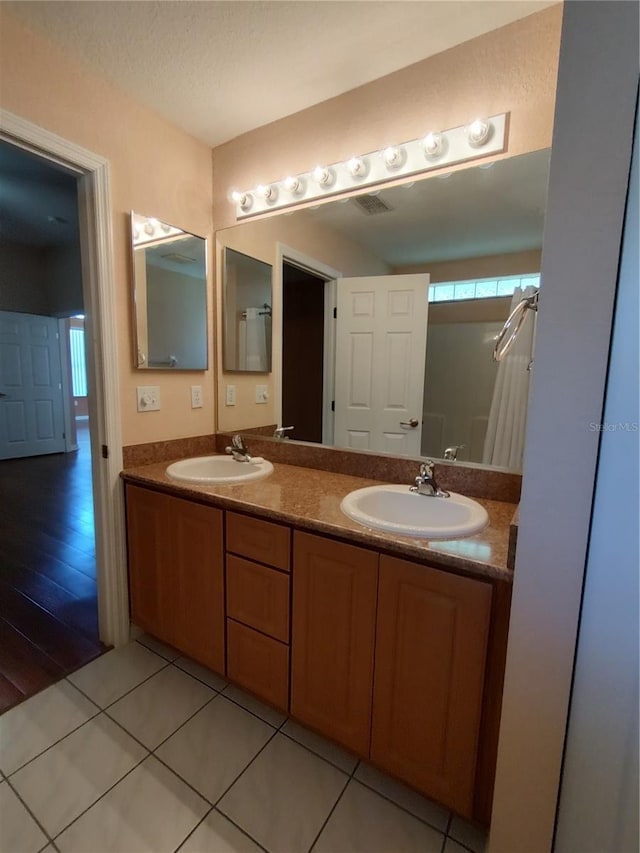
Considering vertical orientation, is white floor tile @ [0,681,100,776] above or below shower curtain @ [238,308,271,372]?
below

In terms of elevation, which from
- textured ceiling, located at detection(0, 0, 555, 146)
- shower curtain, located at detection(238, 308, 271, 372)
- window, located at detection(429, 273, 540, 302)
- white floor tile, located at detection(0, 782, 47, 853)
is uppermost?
textured ceiling, located at detection(0, 0, 555, 146)

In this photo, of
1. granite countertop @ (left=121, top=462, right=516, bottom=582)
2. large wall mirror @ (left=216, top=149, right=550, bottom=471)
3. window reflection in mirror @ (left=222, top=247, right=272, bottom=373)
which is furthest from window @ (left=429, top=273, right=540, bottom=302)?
window reflection in mirror @ (left=222, top=247, right=272, bottom=373)

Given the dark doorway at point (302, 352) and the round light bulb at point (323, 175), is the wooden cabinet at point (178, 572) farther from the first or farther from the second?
the round light bulb at point (323, 175)

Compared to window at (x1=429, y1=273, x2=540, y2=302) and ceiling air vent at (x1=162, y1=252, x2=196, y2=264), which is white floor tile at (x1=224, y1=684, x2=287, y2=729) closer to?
window at (x1=429, y1=273, x2=540, y2=302)

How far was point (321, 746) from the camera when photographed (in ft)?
4.19

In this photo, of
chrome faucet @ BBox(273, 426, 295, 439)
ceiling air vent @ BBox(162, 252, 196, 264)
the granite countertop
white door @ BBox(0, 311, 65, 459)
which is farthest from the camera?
white door @ BBox(0, 311, 65, 459)

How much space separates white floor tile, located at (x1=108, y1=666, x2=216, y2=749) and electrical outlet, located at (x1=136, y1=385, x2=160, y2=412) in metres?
1.12

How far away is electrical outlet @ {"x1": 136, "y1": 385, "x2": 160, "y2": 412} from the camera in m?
1.69

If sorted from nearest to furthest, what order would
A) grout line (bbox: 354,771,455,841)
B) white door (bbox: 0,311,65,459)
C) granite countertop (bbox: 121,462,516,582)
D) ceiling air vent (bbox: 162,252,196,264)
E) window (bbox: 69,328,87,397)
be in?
1. granite countertop (bbox: 121,462,516,582)
2. grout line (bbox: 354,771,455,841)
3. ceiling air vent (bbox: 162,252,196,264)
4. white door (bbox: 0,311,65,459)
5. window (bbox: 69,328,87,397)

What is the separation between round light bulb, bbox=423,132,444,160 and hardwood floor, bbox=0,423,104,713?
244cm

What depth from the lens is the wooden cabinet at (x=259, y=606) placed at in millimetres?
1231

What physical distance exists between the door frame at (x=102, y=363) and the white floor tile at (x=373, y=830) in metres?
1.16

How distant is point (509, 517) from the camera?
1.19 meters

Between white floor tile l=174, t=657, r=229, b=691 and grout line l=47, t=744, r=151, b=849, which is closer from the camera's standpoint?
grout line l=47, t=744, r=151, b=849
